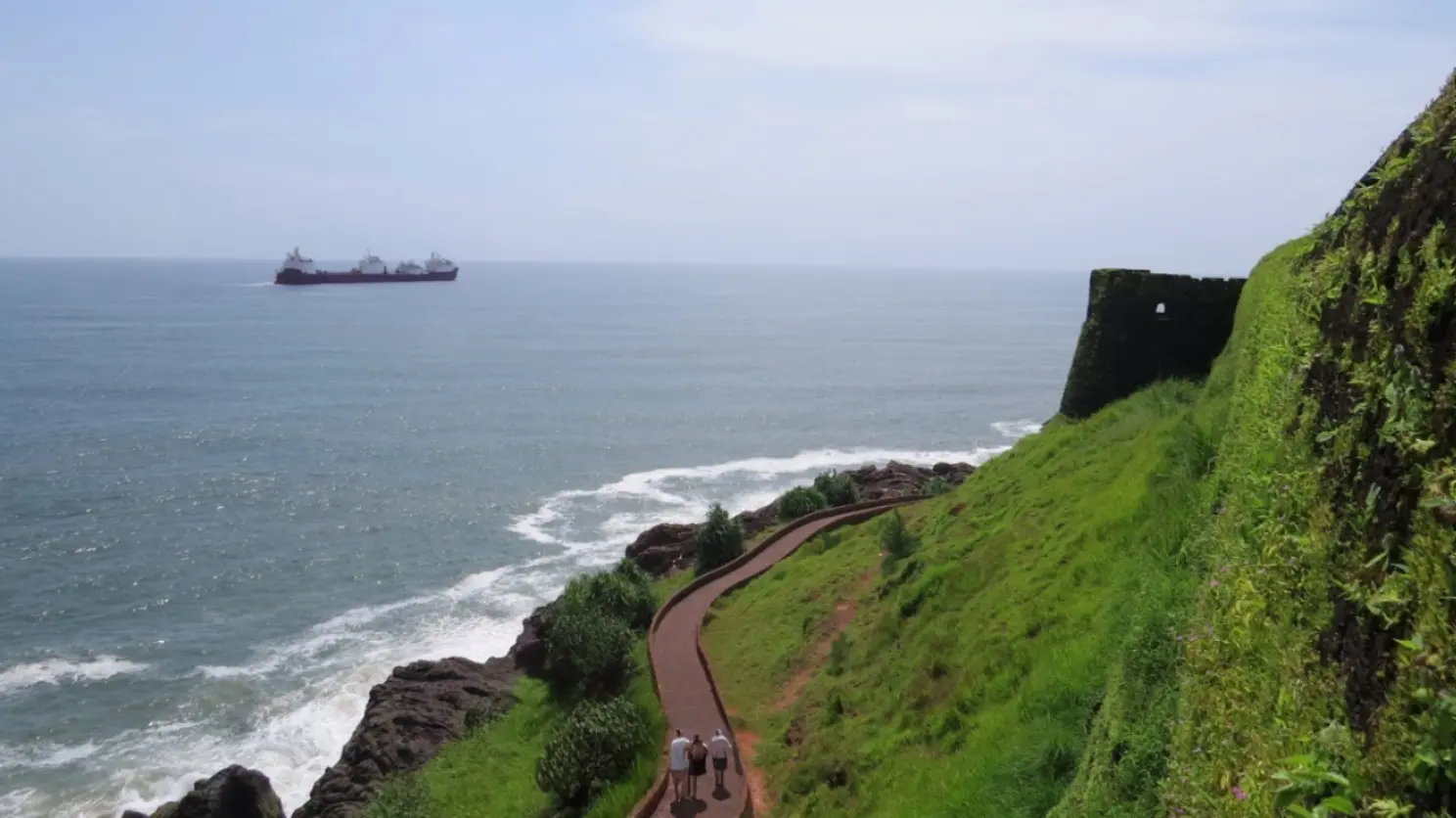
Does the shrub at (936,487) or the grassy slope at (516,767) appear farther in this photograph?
the shrub at (936,487)

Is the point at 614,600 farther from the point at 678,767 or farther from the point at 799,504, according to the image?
the point at 678,767

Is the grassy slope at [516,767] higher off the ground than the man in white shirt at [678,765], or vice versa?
the man in white shirt at [678,765]

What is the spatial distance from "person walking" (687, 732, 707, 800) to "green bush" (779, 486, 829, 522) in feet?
68.5

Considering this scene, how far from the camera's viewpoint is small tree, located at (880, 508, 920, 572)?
2492 centimetres

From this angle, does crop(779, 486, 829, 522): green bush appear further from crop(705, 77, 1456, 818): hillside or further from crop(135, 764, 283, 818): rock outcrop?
crop(135, 764, 283, 818): rock outcrop

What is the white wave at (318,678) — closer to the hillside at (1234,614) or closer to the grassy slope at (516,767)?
the grassy slope at (516,767)

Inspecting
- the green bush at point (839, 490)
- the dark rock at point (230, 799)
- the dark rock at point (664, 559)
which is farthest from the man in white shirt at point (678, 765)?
the green bush at point (839, 490)

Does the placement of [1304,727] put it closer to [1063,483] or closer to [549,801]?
[1063,483]

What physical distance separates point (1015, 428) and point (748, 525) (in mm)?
42330

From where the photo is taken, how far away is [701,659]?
2388 cm

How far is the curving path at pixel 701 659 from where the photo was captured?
17.3 meters

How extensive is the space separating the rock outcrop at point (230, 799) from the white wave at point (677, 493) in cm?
2410

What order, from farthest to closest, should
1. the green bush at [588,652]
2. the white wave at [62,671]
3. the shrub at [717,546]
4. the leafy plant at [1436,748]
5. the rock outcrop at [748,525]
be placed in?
1. the rock outcrop at [748,525]
2. the white wave at [62,671]
3. the shrub at [717,546]
4. the green bush at [588,652]
5. the leafy plant at [1436,748]

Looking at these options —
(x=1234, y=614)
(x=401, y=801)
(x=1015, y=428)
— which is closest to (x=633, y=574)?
(x=401, y=801)
